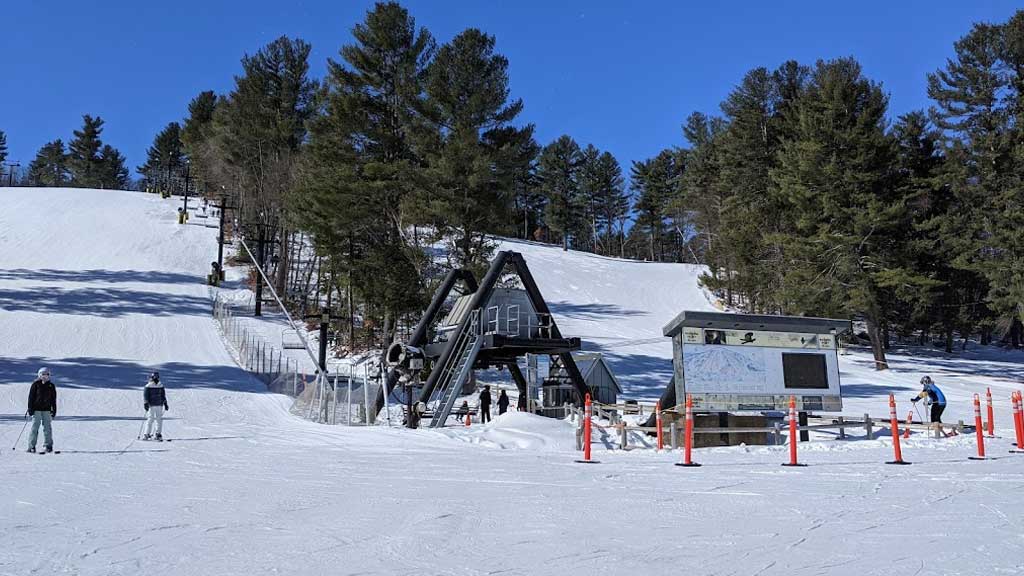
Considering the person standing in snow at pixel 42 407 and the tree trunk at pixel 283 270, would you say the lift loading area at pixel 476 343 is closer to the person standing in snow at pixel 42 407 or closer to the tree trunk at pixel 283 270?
the person standing in snow at pixel 42 407

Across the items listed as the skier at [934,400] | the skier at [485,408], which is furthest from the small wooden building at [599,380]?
the skier at [934,400]

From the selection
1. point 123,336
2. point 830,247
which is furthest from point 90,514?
point 830,247

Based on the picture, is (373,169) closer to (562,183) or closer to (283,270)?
(283,270)

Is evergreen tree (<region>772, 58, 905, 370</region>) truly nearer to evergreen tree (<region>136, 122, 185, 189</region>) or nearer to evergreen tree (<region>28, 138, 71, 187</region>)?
evergreen tree (<region>136, 122, 185, 189</region>)

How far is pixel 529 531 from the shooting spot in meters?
7.01

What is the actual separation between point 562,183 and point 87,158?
81225 mm

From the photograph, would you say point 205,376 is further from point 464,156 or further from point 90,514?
point 90,514

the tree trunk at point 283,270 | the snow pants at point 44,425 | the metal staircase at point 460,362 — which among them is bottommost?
the snow pants at point 44,425

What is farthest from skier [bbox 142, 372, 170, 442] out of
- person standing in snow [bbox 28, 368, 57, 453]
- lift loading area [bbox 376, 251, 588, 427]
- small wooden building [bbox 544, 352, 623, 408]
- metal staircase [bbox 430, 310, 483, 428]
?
small wooden building [bbox 544, 352, 623, 408]

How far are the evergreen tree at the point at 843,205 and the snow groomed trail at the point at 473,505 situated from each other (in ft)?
80.4

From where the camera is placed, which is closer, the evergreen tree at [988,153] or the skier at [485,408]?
the skier at [485,408]

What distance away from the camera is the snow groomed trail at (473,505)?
19.3 ft

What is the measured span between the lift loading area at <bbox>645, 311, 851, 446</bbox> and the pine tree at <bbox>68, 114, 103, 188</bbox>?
12788 cm

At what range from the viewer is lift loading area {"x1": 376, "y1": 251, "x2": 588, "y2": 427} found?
2375 centimetres
